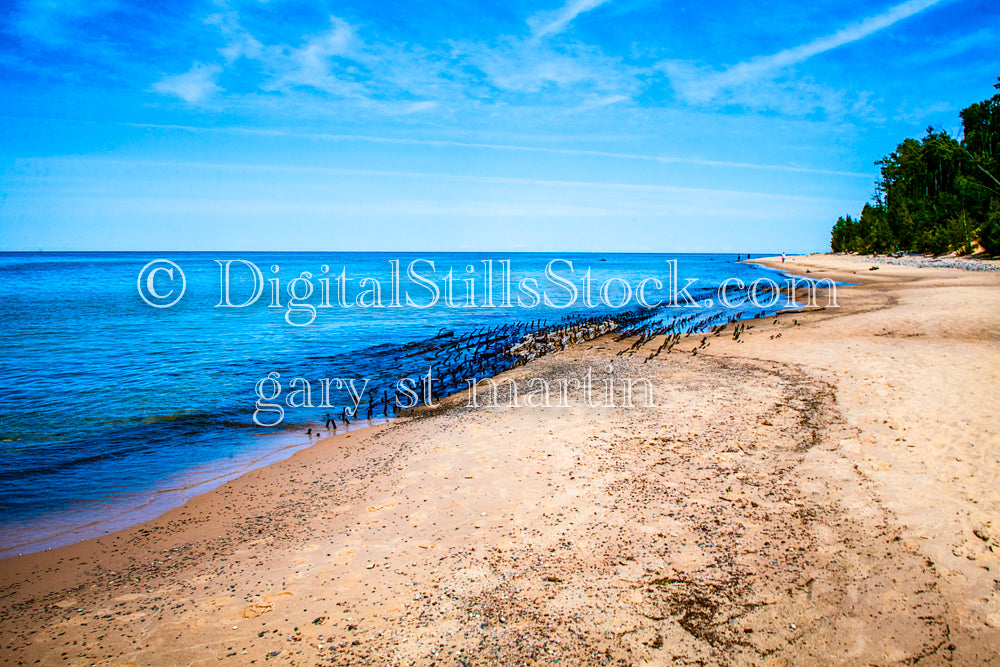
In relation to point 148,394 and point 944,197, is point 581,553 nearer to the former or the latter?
point 148,394

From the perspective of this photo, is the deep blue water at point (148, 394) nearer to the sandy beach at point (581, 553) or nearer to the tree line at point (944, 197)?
the sandy beach at point (581, 553)

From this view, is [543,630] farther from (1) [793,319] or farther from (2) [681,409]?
(1) [793,319]

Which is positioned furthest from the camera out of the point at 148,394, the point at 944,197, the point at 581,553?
the point at 944,197

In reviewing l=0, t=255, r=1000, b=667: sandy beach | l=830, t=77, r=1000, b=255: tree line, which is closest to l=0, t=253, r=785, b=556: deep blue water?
l=0, t=255, r=1000, b=667: sandy beach

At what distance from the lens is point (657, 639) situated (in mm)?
4500

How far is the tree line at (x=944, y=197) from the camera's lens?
54.1 metres

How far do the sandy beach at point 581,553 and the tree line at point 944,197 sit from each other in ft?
176

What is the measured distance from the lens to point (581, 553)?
5863mm

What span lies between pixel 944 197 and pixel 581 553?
3320 inches

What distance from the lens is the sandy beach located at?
4566 millimetres

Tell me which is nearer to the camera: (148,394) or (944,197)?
(148,394)

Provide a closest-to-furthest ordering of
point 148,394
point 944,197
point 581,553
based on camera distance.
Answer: point 581,553 → point 148,394 → point 944,197

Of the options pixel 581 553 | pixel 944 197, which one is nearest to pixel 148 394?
pixel 581 553

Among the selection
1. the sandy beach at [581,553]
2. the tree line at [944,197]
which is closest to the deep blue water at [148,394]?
the sandy beach at [581,553]
